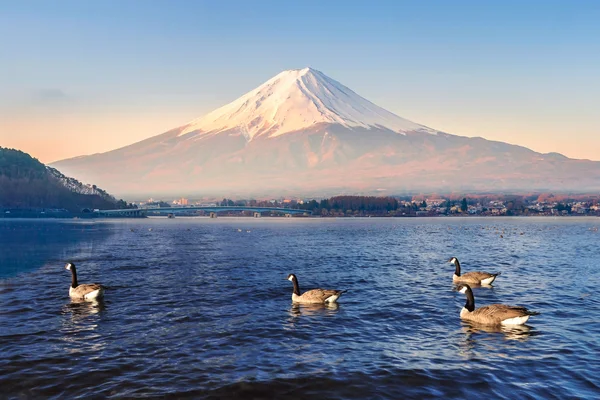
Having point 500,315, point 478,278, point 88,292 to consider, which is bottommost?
point 478,278

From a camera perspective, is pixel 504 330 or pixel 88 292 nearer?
pixel 504 330

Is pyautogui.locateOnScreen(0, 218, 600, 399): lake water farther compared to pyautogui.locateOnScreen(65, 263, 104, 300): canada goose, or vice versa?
pyautogui.locateOnScreen(65, 263, 104, 300): canada goose

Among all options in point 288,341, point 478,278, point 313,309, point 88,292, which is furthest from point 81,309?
point 478,278

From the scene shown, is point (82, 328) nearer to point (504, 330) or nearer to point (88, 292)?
point (88, 292)

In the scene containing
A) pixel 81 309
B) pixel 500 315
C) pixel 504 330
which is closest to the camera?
pixel 504 330

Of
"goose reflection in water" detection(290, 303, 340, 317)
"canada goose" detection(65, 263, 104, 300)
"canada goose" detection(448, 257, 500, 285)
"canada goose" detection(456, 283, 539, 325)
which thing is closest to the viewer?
"canada goose" detection(456, 283, 539, 325)

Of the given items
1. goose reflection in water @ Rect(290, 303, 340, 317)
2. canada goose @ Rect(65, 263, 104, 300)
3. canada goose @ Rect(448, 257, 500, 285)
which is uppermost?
canada goose @ Rect(65, 263, 104, 300)

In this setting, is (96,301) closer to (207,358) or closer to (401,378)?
(207,358)

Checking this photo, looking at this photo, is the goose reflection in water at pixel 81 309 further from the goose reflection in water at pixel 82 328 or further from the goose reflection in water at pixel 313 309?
the goose reflection in water at pixel 313 309

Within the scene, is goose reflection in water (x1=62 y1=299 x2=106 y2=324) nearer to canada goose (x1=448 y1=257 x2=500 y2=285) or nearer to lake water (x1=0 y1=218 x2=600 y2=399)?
lake water (x1=0 y1=218 x2=600 y2=399)

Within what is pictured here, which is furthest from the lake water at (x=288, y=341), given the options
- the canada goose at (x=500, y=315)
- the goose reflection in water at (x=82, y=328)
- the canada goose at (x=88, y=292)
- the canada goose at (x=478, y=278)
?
the canada goose at (x=478, y=278)

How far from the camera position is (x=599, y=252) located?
197ft

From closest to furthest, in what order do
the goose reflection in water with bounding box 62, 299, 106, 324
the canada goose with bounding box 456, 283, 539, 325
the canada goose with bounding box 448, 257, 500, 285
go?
1. the canada goose with bounding box 456, 283, 539, 325
2. the goose reflection in water with bounding box 62, 299, 106, 324
3. the canada goose with bounding box 448, 257, 500, 285

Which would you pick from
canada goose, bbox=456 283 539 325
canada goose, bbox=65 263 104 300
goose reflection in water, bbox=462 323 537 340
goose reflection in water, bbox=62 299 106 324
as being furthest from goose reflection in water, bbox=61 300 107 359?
canada goose, bbox=456 283 539 325
